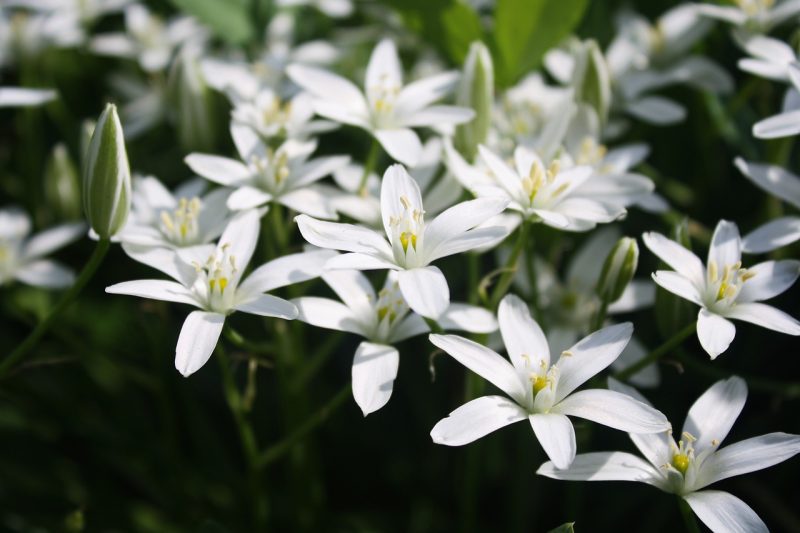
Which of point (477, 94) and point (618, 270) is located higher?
point (477, 94)

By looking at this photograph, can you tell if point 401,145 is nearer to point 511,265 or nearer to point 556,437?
point 511,265

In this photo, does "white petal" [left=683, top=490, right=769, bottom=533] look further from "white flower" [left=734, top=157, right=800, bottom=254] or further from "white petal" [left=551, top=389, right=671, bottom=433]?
"white flower" [left=734, top=157, right=800, bottom=254]

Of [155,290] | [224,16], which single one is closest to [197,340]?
[155,290]

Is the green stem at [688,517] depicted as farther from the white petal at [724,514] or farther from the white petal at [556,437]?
the white petal at [556,437]

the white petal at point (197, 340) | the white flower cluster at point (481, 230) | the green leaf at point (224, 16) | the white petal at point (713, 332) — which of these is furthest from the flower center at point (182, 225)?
the white petal at point (713, 332)

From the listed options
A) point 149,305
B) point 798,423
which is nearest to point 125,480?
point 149,305

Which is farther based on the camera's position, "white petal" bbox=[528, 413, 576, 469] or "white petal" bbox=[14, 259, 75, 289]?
"white petal" bbox=[14, 259, 75, 289]

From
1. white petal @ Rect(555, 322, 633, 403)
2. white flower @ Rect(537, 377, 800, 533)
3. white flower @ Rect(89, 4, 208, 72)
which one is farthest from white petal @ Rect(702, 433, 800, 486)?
white flower @ Rect(89, 4, 208, 72)
